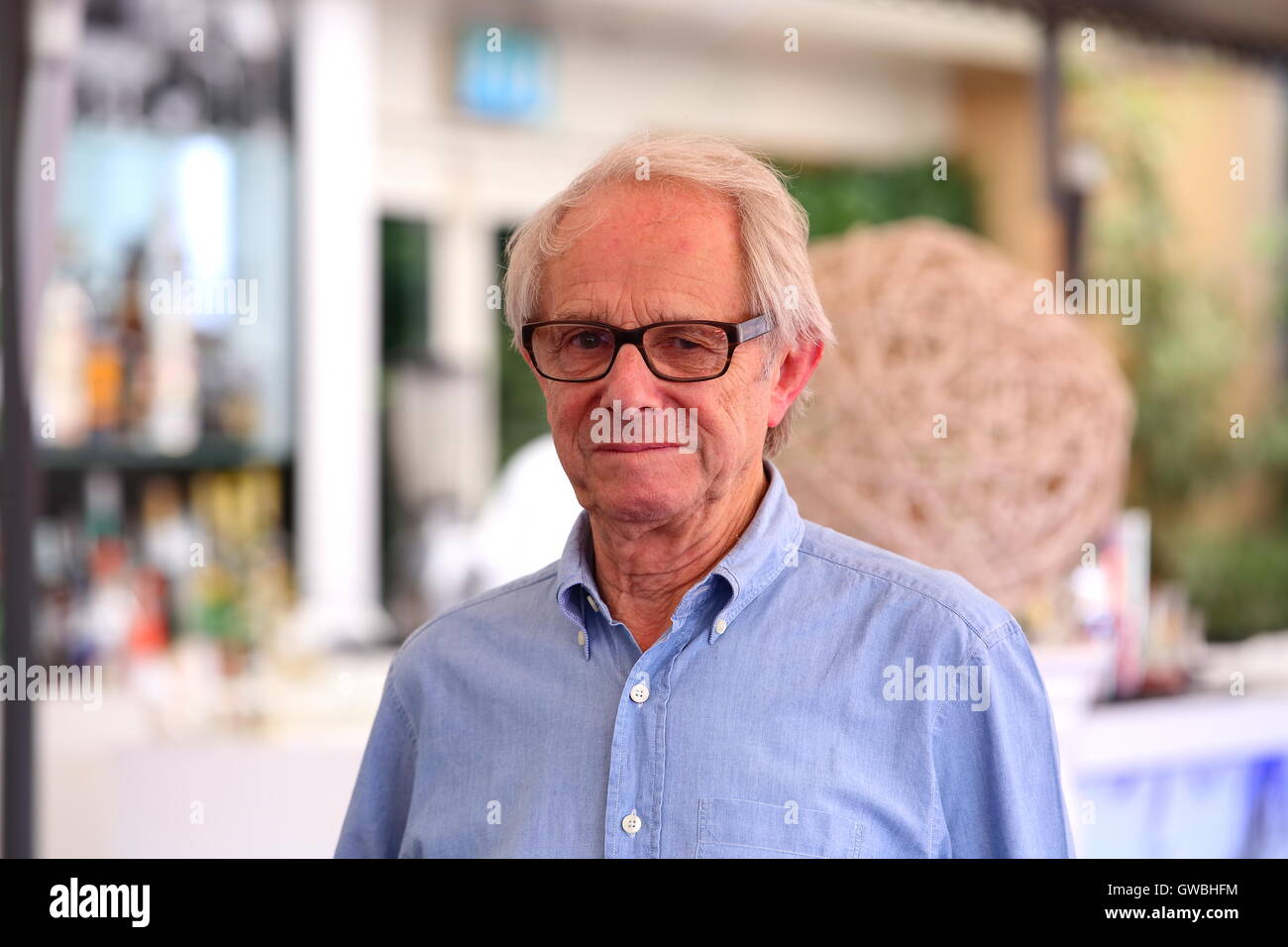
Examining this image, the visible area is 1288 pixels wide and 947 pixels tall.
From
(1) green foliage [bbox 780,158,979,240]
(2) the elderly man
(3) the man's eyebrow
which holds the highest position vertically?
(1) green foliage [bbox 780,158,979,240]

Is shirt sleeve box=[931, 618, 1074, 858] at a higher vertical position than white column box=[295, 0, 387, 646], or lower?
lower

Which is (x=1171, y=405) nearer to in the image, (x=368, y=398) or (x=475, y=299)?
(x=475, y=299)

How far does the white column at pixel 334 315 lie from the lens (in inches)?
130

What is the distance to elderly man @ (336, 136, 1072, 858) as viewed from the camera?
0.78 m

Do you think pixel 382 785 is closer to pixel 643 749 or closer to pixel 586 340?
pixel 643 749

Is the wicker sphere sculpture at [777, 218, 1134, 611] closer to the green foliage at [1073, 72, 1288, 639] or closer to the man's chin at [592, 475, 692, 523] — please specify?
the man's chin at [592, 475, 692, 523]

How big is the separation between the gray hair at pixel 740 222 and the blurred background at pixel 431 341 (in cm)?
4

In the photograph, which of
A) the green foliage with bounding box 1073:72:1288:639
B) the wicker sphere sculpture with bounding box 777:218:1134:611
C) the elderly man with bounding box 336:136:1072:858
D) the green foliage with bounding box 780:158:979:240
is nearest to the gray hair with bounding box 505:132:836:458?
the elderly man with bounding box 336:136:1072:858

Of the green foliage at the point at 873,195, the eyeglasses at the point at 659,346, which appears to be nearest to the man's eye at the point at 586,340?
the eyeglasses at the point at 659,346

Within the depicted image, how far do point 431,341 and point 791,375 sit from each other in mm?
3737

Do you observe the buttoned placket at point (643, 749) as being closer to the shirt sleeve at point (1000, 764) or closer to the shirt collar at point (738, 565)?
the shirt collar at point (738, 565)

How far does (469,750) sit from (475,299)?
386cm

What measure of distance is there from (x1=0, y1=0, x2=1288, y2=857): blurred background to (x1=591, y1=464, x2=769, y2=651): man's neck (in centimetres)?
22
